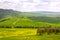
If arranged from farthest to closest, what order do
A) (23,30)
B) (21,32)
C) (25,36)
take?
(23,30)
(21,32)
(25,36)

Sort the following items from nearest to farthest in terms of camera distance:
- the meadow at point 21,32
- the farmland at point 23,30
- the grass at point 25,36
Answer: the grass at point 25,36 < the meadow at point 21,32 < the farmland at point 23,30

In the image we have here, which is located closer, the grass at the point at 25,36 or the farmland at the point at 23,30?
the grass at the point at 25,36

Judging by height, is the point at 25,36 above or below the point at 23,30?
above

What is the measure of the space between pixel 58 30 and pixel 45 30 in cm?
368

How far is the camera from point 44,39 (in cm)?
3031

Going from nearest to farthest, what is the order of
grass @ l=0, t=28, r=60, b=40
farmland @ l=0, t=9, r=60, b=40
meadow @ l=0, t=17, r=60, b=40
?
grass @ l=0, t=28, r=60, b=40, meadow @ l=0, t=17, r=60, b=40, farmland @ l=0, t=9, r=60, b=40

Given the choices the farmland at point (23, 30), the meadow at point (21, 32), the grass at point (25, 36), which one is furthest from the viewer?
the farmland at point (23, 30)

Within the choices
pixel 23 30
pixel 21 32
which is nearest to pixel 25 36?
pixel 21 32

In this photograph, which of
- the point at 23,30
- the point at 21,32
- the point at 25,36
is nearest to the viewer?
the point at 25,36

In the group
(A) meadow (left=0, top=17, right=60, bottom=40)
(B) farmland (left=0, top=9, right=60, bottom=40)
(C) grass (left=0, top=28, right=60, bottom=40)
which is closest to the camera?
(C) grass (left=0, top=28, right=60, bottom=40)

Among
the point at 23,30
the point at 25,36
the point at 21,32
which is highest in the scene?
the point at 25,36

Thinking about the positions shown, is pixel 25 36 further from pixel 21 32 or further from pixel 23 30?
pixel 23 30

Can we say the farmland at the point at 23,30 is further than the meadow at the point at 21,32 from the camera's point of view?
Yes

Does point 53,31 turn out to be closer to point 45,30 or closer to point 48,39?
point 45,30
